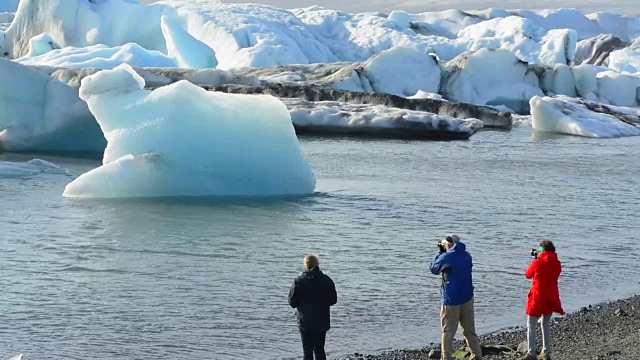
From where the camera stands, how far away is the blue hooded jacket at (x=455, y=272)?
6867 mm

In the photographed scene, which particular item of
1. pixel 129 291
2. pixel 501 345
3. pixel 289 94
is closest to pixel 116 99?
pixel 129 291

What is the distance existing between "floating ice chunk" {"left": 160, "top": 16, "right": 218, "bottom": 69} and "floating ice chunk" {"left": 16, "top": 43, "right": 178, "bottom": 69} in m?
1.47

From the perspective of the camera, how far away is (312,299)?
635 cm

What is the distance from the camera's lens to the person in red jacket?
7.18m

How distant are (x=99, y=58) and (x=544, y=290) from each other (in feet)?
96.8

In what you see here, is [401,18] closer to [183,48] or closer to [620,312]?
[183,48]

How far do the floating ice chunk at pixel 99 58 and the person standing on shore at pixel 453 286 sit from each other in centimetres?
2872

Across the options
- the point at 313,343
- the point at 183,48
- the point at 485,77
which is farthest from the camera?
the point at 183,48

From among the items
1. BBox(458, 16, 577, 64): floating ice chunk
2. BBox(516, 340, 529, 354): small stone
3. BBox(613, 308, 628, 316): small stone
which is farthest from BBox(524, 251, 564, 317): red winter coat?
BBox(458, 16, 577, 64): floating ice chunk

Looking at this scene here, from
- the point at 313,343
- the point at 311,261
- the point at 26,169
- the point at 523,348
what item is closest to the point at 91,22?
the point at 26,169

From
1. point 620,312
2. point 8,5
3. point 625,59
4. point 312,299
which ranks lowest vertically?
point 625,59

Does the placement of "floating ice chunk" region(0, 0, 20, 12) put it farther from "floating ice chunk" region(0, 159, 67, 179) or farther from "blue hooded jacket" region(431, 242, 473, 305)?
"blue hooded jacket" region(431, 242, 473, 305)

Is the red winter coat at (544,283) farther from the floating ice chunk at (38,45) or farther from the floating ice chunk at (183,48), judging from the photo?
the floating ice chunk at (38,45)

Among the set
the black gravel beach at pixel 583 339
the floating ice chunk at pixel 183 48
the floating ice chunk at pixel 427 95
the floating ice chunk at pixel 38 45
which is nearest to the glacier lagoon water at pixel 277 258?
the black gravel beach at pixel 583 339
